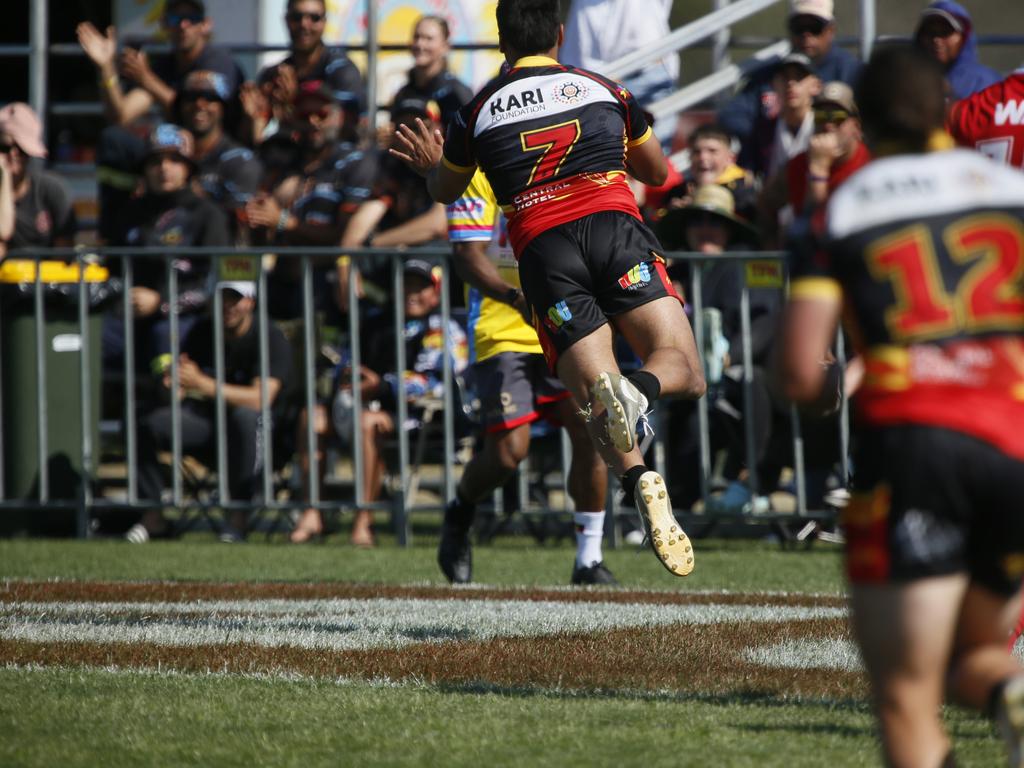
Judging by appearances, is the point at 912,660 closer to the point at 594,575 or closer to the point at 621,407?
the point at 621,407

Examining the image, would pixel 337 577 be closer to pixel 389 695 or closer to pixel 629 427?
pixel 629 427

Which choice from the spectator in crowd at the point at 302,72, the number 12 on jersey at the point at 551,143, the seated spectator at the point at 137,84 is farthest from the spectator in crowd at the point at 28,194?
the number 12 on jersey at the point at 551,143

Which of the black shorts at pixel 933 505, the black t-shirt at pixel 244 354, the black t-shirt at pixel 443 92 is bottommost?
the black shorts at pixel 933 505

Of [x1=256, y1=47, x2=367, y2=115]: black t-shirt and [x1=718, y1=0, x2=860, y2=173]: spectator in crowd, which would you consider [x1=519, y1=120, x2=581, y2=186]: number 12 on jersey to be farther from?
[x1=256, y1=47, x2=367, y2=115]: black t-shirt

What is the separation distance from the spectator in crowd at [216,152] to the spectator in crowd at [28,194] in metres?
1.10

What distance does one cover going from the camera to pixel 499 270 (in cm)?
907

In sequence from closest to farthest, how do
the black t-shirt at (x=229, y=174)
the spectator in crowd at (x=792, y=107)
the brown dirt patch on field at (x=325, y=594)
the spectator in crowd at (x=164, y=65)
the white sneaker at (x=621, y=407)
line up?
the white sneaker at (x=621, y=407) < the brown dirt patch on field at (x=325, y=594) < the spectator in crowd at (x=792, y=107) < the black t-shirt at (x=229, y=174) < the spectator in crowd at (x=164, y=65)

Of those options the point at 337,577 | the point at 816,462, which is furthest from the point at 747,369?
the point at 337,577

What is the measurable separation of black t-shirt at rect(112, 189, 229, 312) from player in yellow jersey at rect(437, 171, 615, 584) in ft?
11.1

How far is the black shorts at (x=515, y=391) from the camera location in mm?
8742

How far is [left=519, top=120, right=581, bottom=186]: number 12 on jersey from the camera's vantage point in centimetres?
678

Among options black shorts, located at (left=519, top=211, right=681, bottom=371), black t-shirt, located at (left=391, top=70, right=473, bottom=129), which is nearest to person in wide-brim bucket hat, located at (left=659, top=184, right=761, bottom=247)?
black t-shirt, located at (left=391, top=70, right=473, bottom=129)

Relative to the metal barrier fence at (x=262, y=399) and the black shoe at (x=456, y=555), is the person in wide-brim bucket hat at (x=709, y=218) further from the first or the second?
the black shoe at (x=456, y=555)

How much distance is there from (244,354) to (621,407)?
5.87 metres
